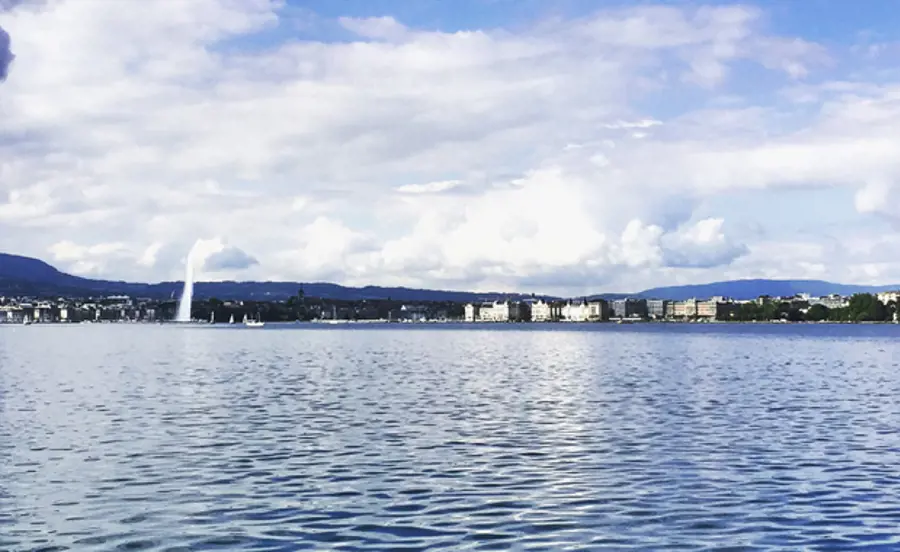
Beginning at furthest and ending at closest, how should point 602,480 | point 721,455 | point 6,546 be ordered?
point 721,455 < point 602,480 < point 6,546

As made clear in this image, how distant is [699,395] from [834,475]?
2744cm

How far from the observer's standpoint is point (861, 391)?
58.9 meters

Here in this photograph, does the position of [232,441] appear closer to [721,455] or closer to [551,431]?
[551,431]

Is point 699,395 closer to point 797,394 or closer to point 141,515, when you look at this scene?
point 797,394

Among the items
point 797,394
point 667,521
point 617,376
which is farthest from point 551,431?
point 617,376

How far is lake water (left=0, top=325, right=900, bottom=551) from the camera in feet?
70.5

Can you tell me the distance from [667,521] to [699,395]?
1337 inches

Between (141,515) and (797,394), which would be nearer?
(141,515)

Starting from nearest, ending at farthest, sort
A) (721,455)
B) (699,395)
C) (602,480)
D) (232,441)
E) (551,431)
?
(602,480)
(721,455)
(232,441)
(551,431)
(699,395)

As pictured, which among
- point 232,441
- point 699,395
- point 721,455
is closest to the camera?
point 721,455

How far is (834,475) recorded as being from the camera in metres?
28.3

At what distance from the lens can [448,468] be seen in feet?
96.6

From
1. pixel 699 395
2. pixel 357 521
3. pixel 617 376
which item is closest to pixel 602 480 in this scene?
pixel 357 521

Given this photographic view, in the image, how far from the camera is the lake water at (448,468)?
21.5m
